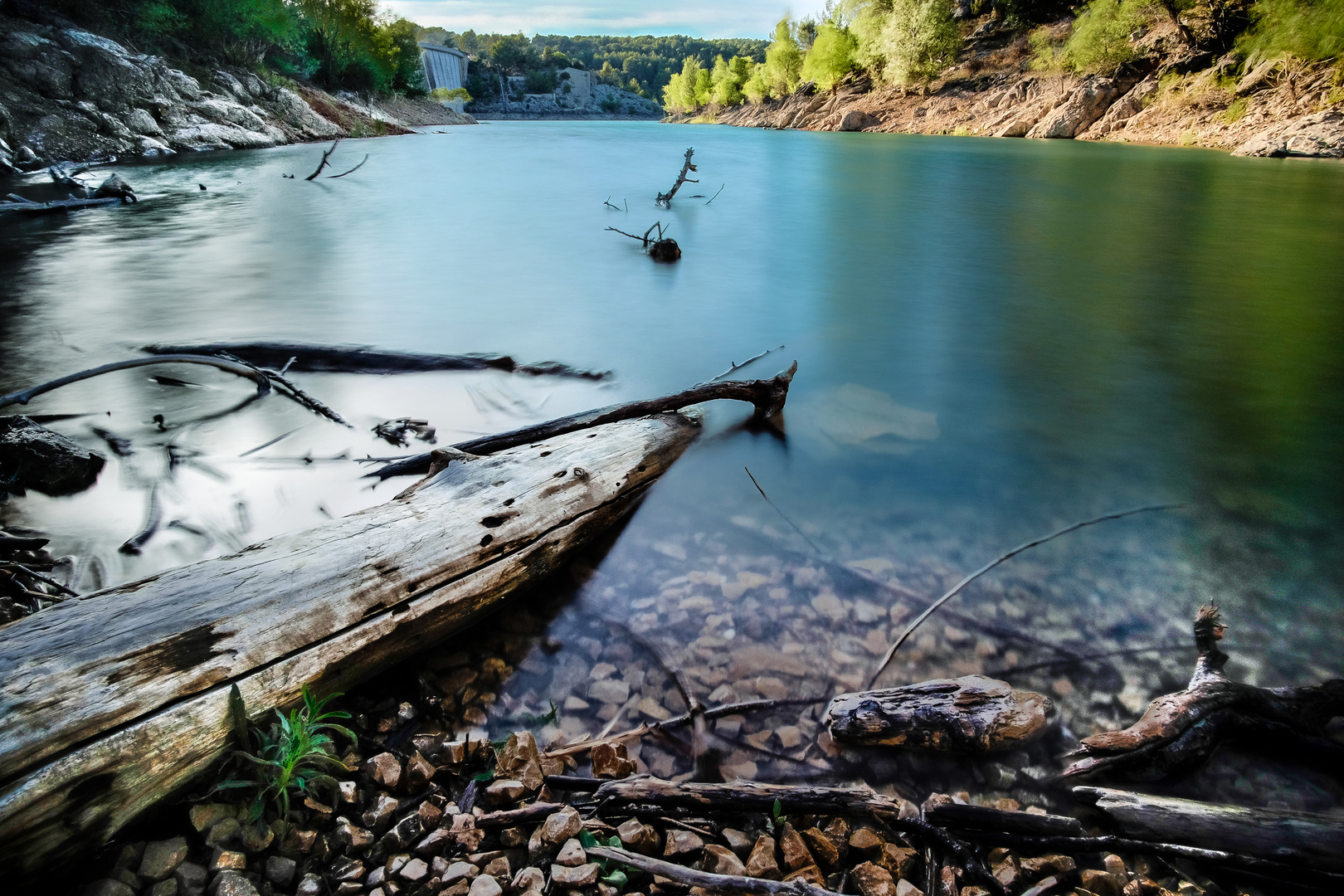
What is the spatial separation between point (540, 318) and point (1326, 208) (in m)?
18.3

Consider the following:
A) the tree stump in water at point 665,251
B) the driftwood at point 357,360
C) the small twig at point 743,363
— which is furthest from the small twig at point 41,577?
the tree stump in water at point 665,251

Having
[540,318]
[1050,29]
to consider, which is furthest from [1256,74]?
[540,318]

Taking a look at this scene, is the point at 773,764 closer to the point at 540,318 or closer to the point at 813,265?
the point at 540,318

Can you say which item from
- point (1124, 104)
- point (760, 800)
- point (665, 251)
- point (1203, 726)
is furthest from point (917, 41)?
point (760, 800)

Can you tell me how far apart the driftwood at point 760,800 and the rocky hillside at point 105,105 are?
24.1 m

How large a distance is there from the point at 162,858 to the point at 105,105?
29758mm

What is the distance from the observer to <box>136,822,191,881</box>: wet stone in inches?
60.8

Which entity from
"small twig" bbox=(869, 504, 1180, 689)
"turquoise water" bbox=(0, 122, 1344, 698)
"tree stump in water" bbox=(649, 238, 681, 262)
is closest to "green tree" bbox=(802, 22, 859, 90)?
"turquoise water" bbox=(0, 122, 1344, 698)

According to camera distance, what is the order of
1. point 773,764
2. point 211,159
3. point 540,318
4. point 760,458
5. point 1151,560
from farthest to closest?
point 211,159, point 540,318, point 760,458, point 1151,560, point 773,764

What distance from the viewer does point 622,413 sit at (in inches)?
153

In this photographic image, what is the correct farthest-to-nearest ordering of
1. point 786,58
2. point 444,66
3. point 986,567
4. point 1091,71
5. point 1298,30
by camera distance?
point 444,66
point 786,58
point 1091,71
point 1298,30
point 986,567

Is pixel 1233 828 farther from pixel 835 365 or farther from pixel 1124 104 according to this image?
pixel 1124 104

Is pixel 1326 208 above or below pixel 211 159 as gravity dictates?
below

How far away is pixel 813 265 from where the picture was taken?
10.5m
